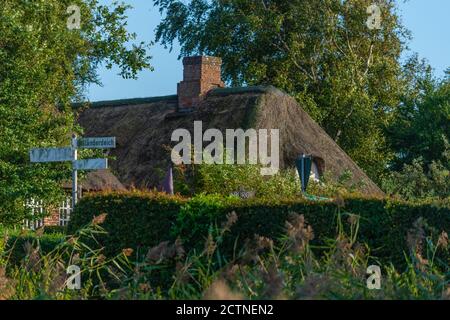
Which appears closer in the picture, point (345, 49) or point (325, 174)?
point (325, 174)

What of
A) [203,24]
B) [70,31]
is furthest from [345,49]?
[70,31]

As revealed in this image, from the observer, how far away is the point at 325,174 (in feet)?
101

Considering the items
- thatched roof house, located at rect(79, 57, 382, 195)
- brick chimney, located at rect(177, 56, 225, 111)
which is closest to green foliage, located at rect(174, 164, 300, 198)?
thatched roof house, located at rect(79, 57, 382, 195)

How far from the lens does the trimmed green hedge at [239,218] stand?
40.7 feet

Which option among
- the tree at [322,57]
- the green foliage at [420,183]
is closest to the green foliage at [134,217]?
the green foliage at [420,183]

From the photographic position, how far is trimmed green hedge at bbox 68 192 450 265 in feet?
40.7

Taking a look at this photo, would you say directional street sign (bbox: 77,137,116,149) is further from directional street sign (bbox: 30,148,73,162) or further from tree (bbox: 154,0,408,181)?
tree (bbox: 154,0,408,181)

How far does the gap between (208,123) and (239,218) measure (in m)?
18.6

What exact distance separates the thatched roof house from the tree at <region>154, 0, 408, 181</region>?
6331 millimetres

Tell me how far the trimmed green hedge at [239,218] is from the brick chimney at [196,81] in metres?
18.0

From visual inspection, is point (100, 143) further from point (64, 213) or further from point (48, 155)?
point (64, 213)
